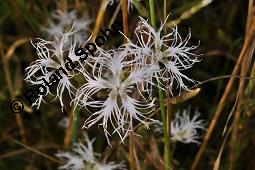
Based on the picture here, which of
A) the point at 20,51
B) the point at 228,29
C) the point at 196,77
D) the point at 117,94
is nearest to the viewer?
the point at 117,94

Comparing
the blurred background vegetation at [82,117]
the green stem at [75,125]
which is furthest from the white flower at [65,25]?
the green stem at [75,125]

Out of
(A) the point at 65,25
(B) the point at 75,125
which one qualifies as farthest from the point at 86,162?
(A) the point at 65,25

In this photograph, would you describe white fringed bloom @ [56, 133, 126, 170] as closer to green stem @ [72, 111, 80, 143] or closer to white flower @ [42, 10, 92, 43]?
green stem @ [72, 111, 80, 143]

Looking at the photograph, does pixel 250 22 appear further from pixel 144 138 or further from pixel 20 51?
pixel 20 51

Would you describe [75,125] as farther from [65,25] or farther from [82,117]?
[65,25]

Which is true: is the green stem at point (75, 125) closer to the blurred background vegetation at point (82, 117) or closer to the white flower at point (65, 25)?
the blurred background vegetation at point (82, 117)

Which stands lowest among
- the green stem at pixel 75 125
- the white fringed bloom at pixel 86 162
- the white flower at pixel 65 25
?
the white fringed bloom at pixel 86 162

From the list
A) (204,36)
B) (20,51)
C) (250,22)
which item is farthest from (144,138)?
(20,51)

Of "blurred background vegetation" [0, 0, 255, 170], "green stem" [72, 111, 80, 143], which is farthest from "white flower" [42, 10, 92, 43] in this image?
"green stem" [72, 111, 80, 143]
